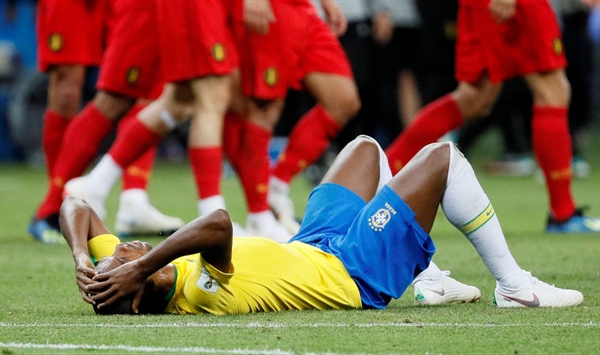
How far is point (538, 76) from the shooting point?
22.6 ft

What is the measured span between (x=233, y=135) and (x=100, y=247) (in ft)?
9.23

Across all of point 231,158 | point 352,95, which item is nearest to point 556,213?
point 352,95

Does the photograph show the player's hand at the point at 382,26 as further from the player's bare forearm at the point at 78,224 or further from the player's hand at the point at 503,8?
the player's bare forearm at the point at 78,224

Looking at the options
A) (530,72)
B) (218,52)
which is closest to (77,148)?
(218,52)

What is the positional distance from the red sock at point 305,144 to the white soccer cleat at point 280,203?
0.05 m

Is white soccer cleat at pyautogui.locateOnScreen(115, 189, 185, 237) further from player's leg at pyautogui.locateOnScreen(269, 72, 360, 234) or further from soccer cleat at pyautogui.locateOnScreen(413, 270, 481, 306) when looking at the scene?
soccer cleat at pyautogui.locateOnScreen(413, 270, 481, 306)

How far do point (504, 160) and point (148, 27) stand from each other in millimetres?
8177

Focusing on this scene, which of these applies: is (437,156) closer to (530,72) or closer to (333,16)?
(530,72)

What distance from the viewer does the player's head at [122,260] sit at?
382 cm

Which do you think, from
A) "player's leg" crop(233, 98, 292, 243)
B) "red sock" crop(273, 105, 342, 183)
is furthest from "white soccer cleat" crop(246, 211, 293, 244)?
"red sock" crop(273, 105, 342, 183)

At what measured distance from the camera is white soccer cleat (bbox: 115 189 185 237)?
7004 millimetres

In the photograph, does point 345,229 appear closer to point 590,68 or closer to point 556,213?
point 556,213

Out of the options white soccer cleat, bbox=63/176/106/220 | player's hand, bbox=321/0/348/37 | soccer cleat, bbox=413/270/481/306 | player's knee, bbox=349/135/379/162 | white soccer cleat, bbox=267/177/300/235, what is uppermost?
player's knee, bbox=349/135/379/162

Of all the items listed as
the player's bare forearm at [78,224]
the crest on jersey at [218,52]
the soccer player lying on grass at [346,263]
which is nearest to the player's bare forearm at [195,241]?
the soccer player lying on grass at [346,263]
